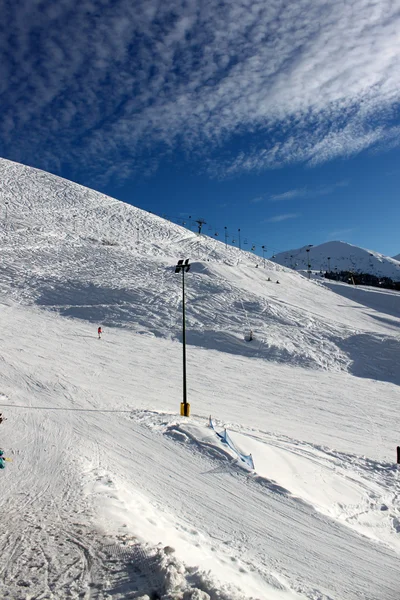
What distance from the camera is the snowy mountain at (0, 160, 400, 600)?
6078mm

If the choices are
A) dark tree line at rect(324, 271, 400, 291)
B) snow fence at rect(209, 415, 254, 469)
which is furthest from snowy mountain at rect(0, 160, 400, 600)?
dark tree line at rect(324, 271, 400, 291)

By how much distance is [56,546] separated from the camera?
19.9 feet

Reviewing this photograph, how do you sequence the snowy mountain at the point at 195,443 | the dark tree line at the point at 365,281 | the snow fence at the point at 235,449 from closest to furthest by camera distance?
the snowy mountain at the point at 195,443 → the snow fence at the point at 235,449 → the dark tree line at the point at 365,281

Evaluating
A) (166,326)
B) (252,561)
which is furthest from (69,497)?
(166,326)

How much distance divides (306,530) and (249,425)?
27.3 feet

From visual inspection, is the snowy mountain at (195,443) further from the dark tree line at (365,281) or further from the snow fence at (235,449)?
the dark tree line at (365,281)

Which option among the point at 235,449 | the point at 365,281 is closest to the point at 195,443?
the point at 235,449

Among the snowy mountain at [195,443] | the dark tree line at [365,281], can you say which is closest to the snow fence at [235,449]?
the snowy mountain at [195,443]

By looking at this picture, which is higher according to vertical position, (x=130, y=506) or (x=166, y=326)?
(x=166, y=326)

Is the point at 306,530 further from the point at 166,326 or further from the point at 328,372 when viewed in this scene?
the point at 166,326

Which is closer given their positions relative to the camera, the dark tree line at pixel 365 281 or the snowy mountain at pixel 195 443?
the snowy mountain at pixel 195 443

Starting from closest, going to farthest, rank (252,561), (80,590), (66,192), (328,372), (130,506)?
1. (80,590)
2. (252,561)
3. (130,506)
4. (328,372)
5. (66,192)

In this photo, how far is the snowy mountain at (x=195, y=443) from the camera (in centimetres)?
608

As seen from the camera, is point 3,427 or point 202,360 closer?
point 3,427
